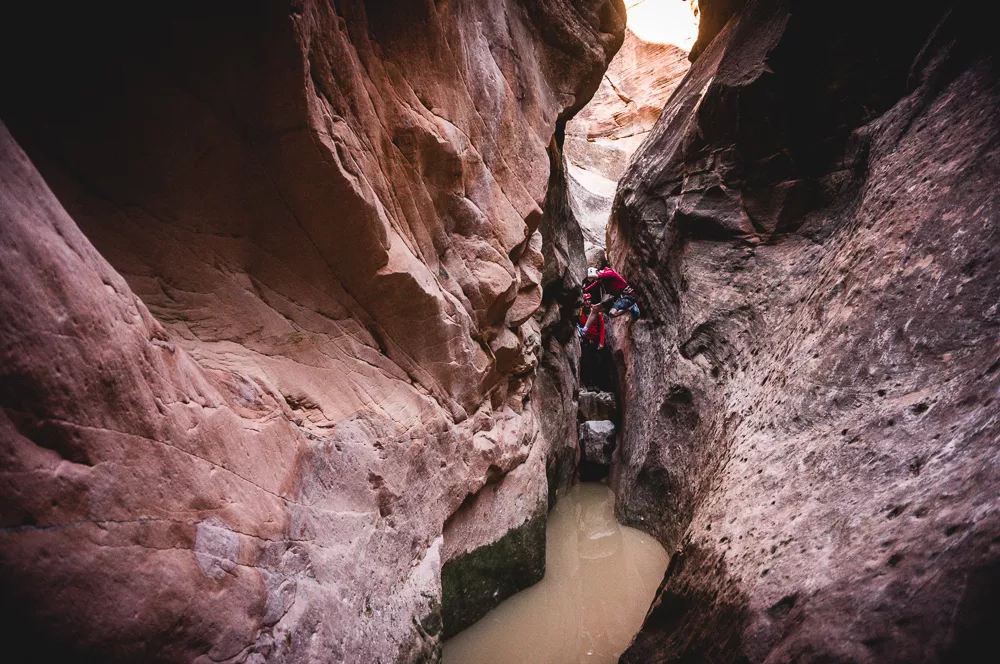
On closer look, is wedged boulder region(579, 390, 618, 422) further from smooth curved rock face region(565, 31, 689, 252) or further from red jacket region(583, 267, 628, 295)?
smooth curved rock face region(565, 31, 689, 252)

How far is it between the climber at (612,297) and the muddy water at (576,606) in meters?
3.94

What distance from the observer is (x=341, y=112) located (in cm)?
285

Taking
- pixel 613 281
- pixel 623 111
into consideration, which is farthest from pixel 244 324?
pixel 623 111

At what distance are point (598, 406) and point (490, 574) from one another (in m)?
5.08

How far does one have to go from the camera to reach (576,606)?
4207 millimetres

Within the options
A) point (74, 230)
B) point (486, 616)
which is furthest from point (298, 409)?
point (486, 616)

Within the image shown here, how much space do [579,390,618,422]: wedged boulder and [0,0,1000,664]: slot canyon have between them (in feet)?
9.35

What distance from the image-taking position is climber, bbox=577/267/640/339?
8102 millimetres

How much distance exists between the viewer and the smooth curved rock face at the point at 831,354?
1730 millimetres

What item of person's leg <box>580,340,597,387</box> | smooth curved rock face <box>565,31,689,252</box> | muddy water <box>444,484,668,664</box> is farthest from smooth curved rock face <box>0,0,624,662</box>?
smooth curved rock face <box>565,31,689,252</box>

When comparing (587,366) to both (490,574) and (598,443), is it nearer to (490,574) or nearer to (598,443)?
(598,443)

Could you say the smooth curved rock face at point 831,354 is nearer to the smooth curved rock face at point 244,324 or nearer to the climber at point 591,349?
the smooth curved rock face at point 244,324

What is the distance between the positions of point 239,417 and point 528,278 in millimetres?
3806

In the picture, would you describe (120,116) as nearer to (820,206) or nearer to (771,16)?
(820,206)
